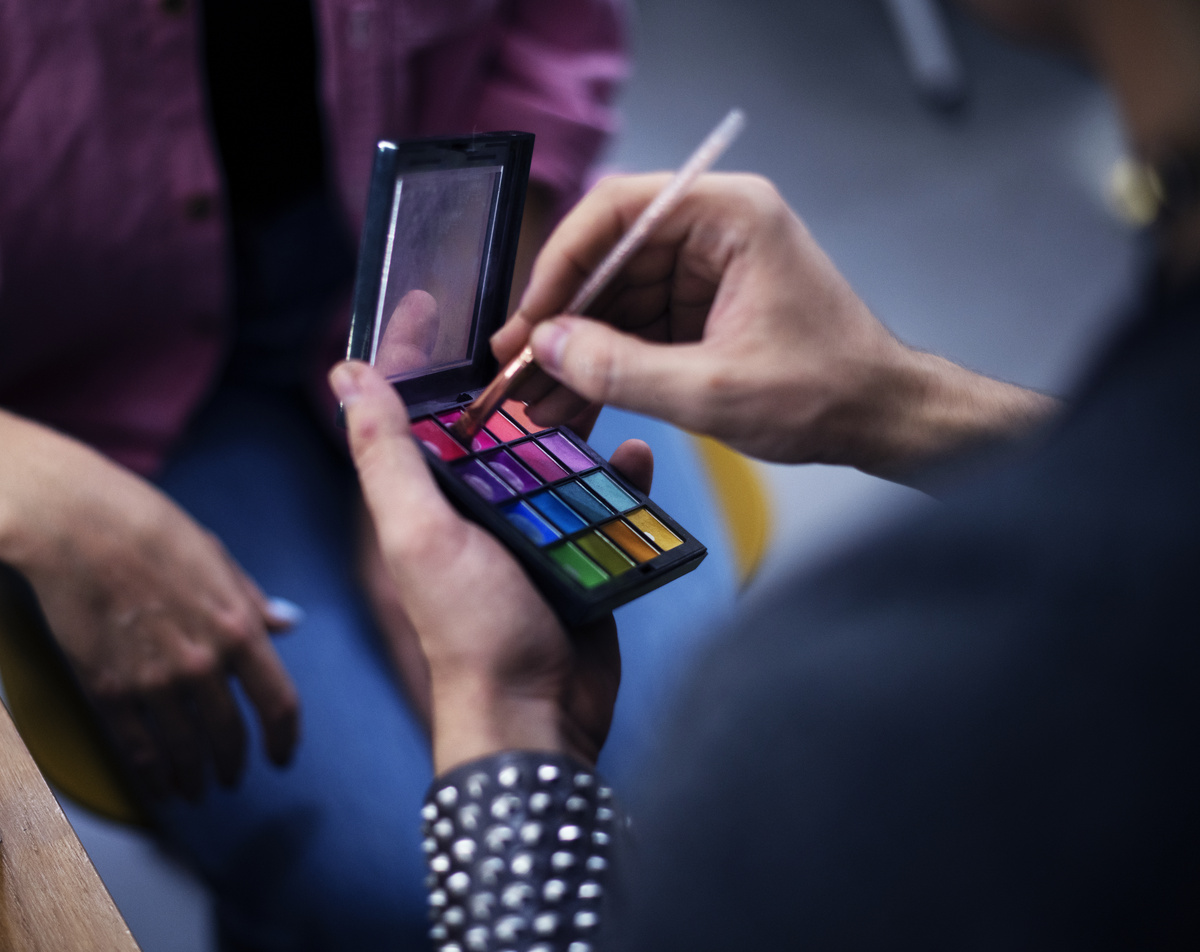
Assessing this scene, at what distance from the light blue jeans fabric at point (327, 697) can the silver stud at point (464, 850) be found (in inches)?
2.2

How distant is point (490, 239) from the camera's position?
0.38m

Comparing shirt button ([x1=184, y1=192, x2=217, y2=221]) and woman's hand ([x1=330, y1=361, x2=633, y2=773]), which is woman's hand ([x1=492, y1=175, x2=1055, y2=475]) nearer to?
woman's hand ([x1=330, y1=361, x2=633, y2=773])

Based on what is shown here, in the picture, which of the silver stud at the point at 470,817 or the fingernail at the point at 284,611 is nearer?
the silver stud at the point at 470,817

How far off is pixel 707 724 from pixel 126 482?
0.37 metres

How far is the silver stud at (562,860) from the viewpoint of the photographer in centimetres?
29

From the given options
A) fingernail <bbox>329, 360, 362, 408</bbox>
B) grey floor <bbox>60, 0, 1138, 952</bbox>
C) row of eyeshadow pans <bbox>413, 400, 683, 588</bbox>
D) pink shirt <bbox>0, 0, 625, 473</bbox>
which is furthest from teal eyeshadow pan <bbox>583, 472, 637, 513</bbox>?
grey floor <bbox>60, 0, 1138, 952</bbox>

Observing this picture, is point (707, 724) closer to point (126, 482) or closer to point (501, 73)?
point (126, 482)

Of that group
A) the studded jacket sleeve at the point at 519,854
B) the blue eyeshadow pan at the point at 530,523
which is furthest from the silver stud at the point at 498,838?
the blue eyeshadow pan at the point at 530,523

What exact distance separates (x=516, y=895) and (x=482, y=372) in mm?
218

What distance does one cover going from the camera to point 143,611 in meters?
0.46

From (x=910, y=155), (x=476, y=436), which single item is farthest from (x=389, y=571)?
(x=910, y=155)

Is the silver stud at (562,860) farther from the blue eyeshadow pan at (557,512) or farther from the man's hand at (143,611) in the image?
the man's hand at (143,611)

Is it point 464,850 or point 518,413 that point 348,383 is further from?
point 464,850

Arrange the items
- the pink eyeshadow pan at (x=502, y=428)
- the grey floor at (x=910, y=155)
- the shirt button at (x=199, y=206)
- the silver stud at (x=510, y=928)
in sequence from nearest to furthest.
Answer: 1. the silver stud at (x=510, y=928)
2. the pink eyeshadow pan at (x=502, y=428)
3. the shirt button at (x=199, y=206)
4. the grey floor at (x=910, y=155)
